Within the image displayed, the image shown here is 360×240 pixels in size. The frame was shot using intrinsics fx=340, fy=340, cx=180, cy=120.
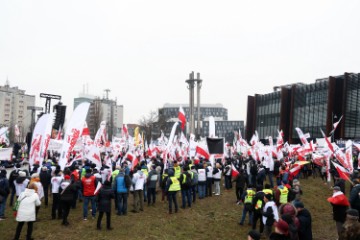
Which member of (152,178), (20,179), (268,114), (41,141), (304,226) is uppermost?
(268,114)

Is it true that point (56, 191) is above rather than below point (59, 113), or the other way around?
below

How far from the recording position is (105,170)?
13.2 m

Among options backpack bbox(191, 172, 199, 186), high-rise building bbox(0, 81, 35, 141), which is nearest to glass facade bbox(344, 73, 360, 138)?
backpack bbox(191, 172, 199, 186)

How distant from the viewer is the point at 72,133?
40.4 feet

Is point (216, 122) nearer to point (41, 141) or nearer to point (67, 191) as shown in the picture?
point (41, 141)

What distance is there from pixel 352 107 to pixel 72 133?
46.6 metres

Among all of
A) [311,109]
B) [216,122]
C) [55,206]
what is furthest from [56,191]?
[216,122]

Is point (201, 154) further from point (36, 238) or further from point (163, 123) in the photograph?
point (163, 123)

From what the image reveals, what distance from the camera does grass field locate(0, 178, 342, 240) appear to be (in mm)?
10633

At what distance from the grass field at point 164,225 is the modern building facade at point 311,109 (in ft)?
127

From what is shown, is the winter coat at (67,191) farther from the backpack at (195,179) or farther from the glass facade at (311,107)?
the glass facade at (311,107)

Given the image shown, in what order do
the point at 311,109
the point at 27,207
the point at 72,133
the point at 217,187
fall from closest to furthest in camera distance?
the point at 27,207 → the point at 72,133 → the point at 217,187 → the point at 311,109

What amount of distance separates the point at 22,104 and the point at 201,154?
13330 cm

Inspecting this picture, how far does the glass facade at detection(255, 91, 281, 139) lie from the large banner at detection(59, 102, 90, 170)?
55.5 m
